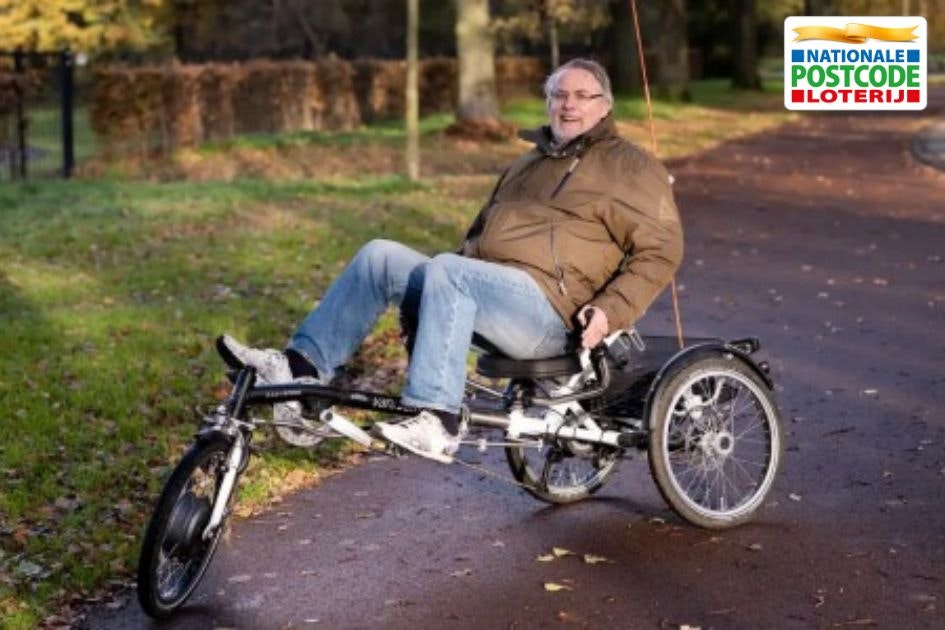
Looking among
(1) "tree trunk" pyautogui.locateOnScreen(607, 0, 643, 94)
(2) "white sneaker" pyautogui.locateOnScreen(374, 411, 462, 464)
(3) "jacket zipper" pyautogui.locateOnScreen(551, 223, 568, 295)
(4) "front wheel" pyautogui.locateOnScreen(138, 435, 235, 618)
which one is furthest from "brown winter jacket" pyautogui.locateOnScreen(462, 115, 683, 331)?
(1) "tree trunk" pyautogui.locateOnScreen(607, 0, 643, 94)

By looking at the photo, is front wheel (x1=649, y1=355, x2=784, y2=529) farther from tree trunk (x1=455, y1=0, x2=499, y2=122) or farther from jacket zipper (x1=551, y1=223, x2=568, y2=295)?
tree trunk (x1=455, y1=0, x2=499, y2=122)

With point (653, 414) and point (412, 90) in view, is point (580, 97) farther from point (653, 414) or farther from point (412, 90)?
point (412, 90)

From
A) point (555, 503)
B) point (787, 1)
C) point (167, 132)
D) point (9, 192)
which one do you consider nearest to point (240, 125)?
point (167, 132)

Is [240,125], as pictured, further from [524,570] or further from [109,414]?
[524,570]

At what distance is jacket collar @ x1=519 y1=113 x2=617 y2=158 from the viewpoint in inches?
280

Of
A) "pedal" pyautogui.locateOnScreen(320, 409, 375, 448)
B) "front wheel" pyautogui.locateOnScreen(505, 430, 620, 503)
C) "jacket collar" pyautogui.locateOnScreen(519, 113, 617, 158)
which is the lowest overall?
"front wheel" pyautogui.locateOnScreen(505, 430, 620, 503)

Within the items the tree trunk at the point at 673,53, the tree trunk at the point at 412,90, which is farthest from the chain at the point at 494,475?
the tree trunk at the point at 673,53

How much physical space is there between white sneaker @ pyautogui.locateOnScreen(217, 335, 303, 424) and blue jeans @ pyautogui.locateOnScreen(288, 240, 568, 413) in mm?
223

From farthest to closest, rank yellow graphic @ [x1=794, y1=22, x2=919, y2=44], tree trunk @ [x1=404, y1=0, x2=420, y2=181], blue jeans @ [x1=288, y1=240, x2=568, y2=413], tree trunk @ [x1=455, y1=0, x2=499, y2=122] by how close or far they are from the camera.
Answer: tree trunk @ [x1=455, y1=0, x2=499, y2=122], yellow graphic @ [x1=794, y1=22, x2=919, y2=44], tree trunk @ [x1=404, y1=0, x2=420, y2=181], blue jeans @ [x1=288, y1=240, x2=568, y2=413]

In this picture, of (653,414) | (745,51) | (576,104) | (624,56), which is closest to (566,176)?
(576,104)

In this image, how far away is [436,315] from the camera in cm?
664

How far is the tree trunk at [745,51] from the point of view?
194 feet

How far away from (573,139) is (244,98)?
1050 inches

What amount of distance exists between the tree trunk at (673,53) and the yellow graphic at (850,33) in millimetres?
21575
